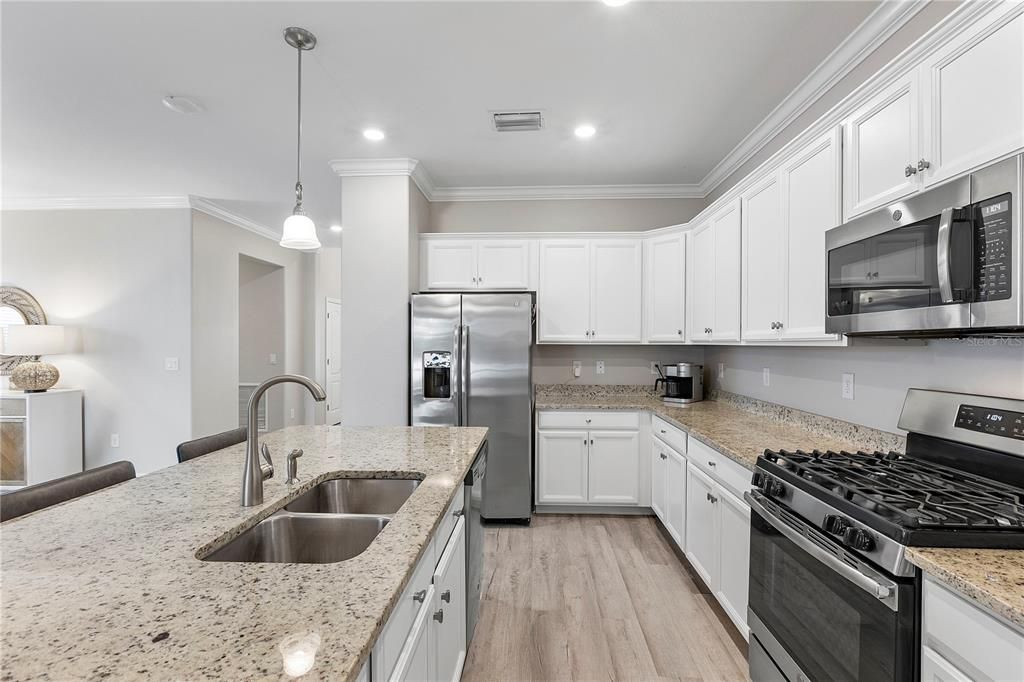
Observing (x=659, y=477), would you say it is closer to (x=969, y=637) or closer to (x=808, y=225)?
(x=808, y=225)

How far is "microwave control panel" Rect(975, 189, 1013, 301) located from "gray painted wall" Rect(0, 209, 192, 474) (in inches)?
218

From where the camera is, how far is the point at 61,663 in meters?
0.65

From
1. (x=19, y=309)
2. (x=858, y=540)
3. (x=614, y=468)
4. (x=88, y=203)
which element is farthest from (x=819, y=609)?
(x=19, y=309)

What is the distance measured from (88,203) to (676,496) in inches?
231

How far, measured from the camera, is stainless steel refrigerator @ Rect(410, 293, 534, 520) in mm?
3482

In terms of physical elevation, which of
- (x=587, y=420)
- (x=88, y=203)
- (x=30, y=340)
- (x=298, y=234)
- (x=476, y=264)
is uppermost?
(x=88, y=203)

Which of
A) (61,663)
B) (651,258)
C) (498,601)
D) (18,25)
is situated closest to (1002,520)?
(61,663)

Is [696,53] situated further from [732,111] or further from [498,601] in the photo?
[498,601]

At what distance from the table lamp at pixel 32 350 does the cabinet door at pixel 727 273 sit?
5636mm

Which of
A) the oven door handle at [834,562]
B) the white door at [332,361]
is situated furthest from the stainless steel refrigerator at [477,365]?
the white door at [332,361]

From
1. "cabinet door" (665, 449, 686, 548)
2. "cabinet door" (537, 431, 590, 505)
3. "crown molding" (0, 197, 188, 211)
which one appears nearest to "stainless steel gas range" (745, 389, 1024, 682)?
"cabinet door" (665, 449, 686, 548)

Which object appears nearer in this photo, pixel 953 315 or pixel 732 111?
pixel 953 315

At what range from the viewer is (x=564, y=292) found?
3908mm

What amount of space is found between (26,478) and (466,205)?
456 centimetres
